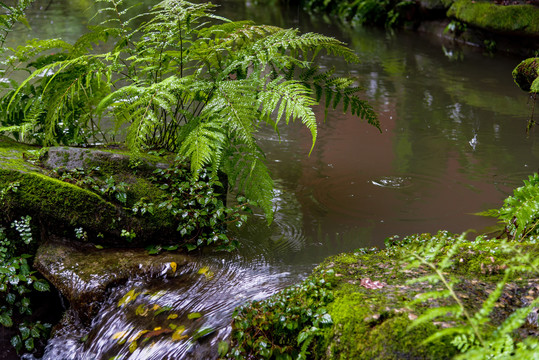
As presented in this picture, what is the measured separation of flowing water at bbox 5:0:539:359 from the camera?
320 cm

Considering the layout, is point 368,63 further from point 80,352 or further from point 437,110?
point 80,352

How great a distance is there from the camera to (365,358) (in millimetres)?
2256

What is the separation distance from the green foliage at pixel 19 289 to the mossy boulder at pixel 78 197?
0.16 m

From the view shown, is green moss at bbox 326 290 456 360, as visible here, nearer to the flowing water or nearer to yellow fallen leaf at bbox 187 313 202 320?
the flowing water

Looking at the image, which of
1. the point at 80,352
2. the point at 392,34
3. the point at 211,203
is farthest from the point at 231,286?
the point at 392,34

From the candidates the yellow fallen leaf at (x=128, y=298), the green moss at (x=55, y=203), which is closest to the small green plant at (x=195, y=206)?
the green moss at (x=55, y=203)

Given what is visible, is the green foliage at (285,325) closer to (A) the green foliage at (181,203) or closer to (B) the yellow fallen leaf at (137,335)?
(B) the yellow fallen leaf at (137,335)

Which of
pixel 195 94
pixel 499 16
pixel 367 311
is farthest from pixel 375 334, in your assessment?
pixel 499 16

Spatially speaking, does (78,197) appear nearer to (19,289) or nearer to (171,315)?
(19,289)

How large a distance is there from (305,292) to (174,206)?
141cm

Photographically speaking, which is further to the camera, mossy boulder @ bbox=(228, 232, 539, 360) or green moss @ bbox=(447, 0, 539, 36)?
green moss @ bbox=(447, 0, 539, 36)

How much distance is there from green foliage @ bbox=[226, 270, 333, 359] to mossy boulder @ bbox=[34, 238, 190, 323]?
3.07 ft

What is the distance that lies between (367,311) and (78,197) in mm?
2241

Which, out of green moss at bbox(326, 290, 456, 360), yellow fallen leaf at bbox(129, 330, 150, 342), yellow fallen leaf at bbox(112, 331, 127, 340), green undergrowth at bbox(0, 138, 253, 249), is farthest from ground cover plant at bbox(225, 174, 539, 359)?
green undergrowth at bbox(0, 138, 253, 249)
